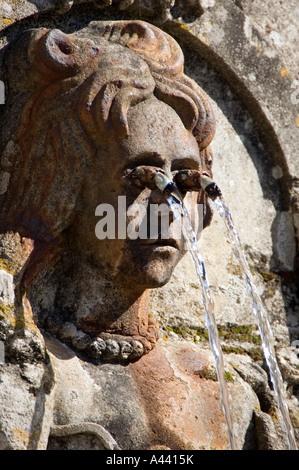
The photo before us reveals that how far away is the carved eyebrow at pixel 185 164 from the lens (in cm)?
288

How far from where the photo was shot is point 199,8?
11.1 ft

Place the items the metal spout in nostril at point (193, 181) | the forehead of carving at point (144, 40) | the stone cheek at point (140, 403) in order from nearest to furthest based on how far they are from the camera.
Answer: the stone cheek at point (140, 403)
the metal spout in nostril at point (193, 181)
the forehead of carving at point (144, 40)

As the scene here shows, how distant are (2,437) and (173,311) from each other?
96 centimetres

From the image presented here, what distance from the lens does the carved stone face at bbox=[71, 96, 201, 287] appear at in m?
2.80

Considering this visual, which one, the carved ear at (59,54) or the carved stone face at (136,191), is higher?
the carved ear at (59,54)

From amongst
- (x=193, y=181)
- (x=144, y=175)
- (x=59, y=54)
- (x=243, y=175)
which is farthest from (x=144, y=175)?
(x=243, y=175)

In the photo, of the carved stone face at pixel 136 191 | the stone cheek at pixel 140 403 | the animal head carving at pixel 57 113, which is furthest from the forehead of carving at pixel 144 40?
the stone cheek at pixel 140 403

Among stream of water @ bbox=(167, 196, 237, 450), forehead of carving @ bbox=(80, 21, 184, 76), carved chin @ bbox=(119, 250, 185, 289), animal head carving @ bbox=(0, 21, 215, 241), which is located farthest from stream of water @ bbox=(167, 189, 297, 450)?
forehead of carving @ bbox=(80, 21, 184, 76)

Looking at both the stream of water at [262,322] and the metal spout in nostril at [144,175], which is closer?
the metal spout in nostril at [144,175]

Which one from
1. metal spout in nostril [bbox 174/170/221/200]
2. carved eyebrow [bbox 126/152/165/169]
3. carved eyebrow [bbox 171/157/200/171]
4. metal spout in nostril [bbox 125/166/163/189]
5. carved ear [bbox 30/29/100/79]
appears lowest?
metal spout in nostril [bbox 125/166/163/189]

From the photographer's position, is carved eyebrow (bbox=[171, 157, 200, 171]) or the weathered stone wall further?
the weathered stone wall

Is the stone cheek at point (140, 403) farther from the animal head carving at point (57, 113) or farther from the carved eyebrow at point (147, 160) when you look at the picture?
the carved eyebrow at point (147, 160)

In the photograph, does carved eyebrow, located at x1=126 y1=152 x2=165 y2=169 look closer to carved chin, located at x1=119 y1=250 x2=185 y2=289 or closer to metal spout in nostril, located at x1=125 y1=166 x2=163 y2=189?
metal spout in nostril, located at x1=125 y1=166 x2=163 y2=189
